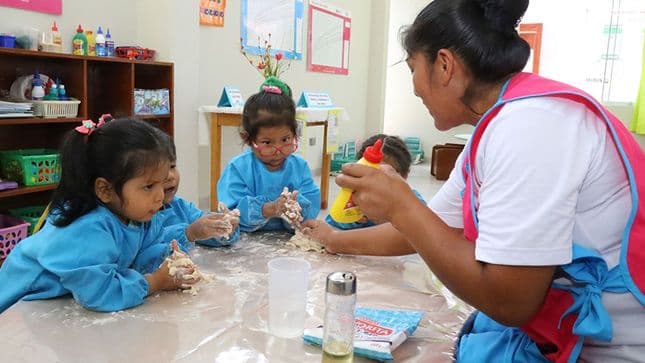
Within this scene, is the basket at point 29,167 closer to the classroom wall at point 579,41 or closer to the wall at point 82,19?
the wall at point 82,19

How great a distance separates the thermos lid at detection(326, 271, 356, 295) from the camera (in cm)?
83

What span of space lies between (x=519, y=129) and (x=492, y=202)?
0.12m

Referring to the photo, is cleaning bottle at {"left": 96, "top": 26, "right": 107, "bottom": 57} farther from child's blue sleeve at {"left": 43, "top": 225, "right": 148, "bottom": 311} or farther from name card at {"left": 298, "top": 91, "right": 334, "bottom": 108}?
child's blue sleeve at {"left": 43, "top": 225, "right": 148, "bottom": 311}

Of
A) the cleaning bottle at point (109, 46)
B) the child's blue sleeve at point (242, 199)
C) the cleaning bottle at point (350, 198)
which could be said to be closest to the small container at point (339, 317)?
the cleaning bottle at point (350, 198)

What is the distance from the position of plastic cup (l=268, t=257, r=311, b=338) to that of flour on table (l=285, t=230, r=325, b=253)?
54 cm

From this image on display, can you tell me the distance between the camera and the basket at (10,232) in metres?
2.74

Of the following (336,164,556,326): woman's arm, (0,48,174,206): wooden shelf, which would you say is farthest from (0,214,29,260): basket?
(336,164,556,326): woman's arm

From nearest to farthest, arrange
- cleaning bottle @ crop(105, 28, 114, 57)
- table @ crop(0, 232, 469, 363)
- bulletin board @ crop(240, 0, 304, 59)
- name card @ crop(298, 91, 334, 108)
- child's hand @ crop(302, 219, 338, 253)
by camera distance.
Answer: table @ crop(0, 232, 469, 363) → child's hand @ crop(302, 219, 338, 253) → cleaning bottle @ crop(105, 28, 114, 57) → bulletin board @ crop(240, 0, 304, 59) → name card @ crop(298, 91, 334, 108)

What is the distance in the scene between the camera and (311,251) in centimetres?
160

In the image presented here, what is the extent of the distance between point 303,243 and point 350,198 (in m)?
0.40

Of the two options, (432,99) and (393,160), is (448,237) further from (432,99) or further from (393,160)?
(393,160)

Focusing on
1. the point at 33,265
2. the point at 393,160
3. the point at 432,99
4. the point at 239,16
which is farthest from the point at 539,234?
the point at 239,16

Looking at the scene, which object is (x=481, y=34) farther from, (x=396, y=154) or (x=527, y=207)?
(x=396, y=154)

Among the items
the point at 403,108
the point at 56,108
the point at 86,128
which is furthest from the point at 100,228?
the point at 403,108
